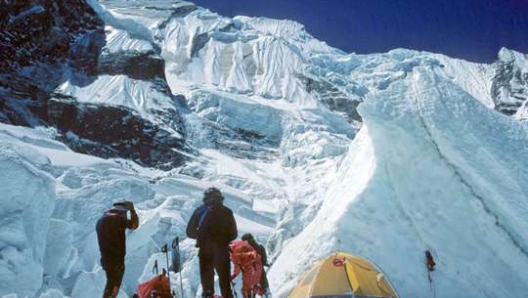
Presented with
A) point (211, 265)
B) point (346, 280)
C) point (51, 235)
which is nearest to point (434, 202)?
point (346, 280)

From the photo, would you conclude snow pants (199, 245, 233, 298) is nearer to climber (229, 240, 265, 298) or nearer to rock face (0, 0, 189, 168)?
climber (229, 240, 265, 298)

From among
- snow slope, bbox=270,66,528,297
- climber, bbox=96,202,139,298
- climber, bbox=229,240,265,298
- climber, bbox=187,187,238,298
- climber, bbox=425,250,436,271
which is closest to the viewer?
climber, bbox=96,202,139,298

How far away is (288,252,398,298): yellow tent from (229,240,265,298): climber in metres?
1.19

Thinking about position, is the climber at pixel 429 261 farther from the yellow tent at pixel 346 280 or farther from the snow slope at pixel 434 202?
the yellow tent at pixel 346 280

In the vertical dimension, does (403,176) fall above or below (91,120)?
above

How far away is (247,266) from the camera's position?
32.0 ft

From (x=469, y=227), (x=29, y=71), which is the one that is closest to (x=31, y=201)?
(x=469, y=227)

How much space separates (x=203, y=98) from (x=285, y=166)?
134 feet

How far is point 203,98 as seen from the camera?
646 feet

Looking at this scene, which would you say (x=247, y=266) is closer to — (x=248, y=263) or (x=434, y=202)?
(x=248, y=263)

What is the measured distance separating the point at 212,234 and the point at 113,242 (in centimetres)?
136

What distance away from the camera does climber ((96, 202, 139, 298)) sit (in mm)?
7664

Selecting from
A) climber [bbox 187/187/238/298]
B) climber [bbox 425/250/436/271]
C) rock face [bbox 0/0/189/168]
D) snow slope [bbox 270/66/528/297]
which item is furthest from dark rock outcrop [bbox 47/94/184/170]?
climber [bbox 187/187/238/298]

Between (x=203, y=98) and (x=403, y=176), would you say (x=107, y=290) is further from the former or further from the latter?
(x=203, y=98)
